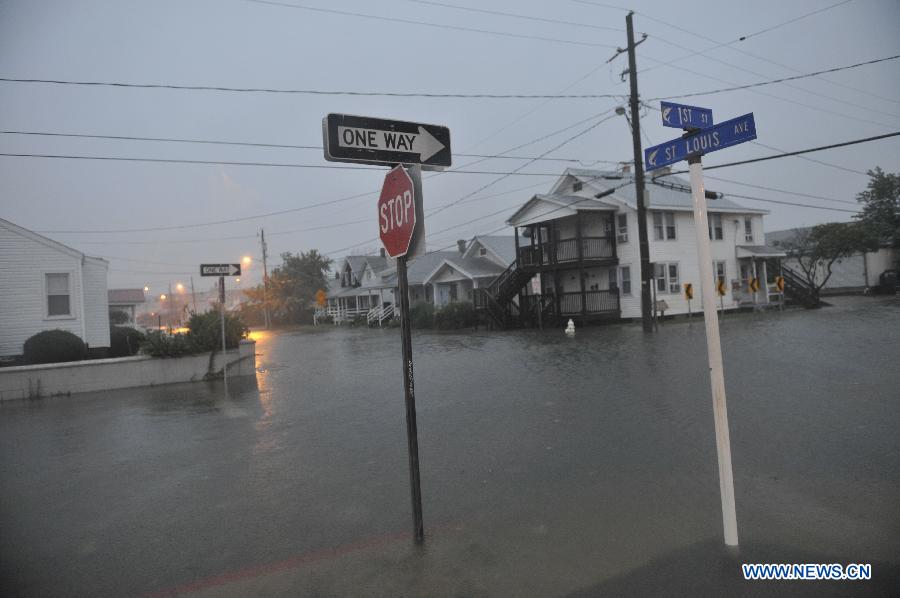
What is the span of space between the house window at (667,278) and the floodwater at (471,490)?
1733 cm

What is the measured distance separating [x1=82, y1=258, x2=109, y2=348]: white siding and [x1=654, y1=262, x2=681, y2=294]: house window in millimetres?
24303

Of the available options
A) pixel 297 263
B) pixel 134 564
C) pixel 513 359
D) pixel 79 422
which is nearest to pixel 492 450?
pixel 134 564

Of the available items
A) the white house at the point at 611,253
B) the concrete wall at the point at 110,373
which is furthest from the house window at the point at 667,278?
the concrete wall at the point at 110,373

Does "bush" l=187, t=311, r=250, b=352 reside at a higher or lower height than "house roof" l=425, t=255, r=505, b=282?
lower

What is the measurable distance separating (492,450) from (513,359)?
889 centimetres

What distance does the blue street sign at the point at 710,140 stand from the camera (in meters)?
3.66

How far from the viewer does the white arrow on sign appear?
3969 millimetres

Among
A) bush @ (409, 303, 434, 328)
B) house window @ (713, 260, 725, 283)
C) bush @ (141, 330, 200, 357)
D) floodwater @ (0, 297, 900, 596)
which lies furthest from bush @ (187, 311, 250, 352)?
house window @ (713, 260, 725, 283)

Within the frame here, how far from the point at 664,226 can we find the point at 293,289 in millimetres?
43234

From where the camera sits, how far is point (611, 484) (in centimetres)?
498

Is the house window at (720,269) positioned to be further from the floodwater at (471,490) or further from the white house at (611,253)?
the floodwater at (471,490)

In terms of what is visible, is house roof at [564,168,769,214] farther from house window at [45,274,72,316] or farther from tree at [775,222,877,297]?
house window at [45,274,72,316]

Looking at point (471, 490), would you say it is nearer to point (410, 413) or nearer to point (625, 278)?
point (410, 413)

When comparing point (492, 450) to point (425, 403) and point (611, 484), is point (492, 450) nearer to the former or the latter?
point (611, 484)
